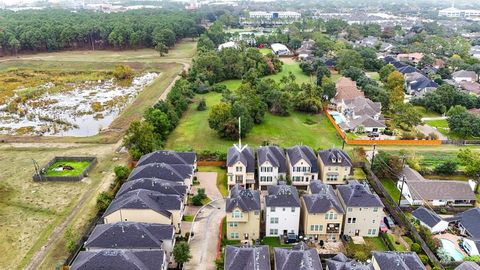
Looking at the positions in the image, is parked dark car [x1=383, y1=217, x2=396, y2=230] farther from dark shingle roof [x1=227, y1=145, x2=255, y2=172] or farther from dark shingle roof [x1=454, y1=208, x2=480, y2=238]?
dark shingle roof [x1=227, y1=145, x2=255, y2=172]

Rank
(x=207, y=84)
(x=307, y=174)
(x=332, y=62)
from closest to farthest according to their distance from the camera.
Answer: (x=307, y=174) → (x=207, y=84) → (x=332, y=62)

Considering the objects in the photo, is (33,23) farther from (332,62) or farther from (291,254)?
(291,254)

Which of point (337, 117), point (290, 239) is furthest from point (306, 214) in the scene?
point (337, 117)

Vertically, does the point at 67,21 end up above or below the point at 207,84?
above

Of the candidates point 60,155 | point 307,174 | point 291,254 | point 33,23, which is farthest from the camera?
point 33,23

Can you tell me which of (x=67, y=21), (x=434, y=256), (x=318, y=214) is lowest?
(x=434, y=256)

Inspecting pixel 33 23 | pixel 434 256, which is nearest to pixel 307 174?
pixel 434 256

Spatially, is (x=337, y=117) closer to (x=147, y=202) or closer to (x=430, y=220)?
(x=430, y=220)
